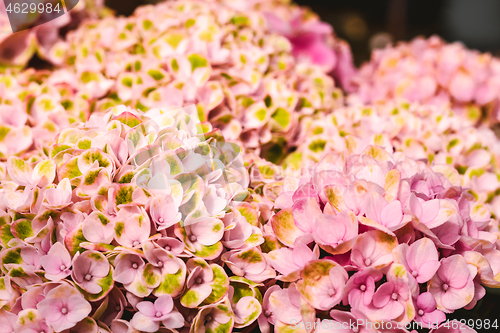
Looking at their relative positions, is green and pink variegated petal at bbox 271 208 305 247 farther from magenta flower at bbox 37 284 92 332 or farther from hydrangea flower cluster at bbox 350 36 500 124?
hydrangea flower cluster at bbox 350 36 500 124

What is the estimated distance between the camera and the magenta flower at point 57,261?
1.29ft

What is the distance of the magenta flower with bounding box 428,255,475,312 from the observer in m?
0.40

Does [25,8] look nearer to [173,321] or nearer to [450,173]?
[173,321]

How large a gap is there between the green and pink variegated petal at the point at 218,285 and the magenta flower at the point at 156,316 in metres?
0.03

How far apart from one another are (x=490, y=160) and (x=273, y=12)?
1.86ft

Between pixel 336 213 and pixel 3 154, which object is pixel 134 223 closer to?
pixel 336 213

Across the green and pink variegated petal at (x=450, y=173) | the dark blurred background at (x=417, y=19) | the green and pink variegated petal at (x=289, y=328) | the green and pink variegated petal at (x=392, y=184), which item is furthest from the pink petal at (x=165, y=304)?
the dark blurred background at (x=417, y=19)

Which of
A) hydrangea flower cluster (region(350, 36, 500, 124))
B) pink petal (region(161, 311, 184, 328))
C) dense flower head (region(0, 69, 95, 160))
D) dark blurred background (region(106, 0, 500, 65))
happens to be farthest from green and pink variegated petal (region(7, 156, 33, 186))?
dark blurred background (region(106, 0, 500, 65))

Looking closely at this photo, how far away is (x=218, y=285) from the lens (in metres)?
0.42

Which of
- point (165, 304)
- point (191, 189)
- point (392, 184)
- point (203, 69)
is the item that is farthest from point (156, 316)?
point (203, 69)

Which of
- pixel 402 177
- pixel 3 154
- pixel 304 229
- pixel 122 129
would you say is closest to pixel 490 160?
pixel 402 177

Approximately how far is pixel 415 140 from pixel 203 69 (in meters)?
0.33

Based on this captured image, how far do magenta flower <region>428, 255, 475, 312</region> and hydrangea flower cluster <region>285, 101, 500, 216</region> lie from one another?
0.64 ft

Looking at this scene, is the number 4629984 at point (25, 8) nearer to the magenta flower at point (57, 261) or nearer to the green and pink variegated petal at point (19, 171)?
the green and pink variegated petal at point (19, 171)
